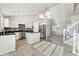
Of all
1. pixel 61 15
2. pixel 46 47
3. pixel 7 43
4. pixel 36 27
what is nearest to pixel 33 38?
pixel 36 27

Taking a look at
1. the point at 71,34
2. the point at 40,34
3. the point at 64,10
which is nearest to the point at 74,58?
the point at 71,34

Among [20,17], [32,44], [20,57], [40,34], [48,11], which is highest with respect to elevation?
[48,11]

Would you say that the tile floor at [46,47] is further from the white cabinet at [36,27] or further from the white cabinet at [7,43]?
the white cabinet at [36,27]

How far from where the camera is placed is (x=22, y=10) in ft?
7.58

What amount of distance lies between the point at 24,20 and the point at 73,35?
1423 millimetres

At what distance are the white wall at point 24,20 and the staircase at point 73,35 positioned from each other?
95 centimetres

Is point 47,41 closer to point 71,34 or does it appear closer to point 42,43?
point 42,43

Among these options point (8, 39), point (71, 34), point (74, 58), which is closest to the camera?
point (74, 58)

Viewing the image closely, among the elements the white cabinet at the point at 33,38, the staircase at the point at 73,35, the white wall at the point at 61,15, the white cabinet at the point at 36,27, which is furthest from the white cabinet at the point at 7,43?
the staircase at the point at 73,35

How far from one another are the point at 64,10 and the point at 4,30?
1878mm

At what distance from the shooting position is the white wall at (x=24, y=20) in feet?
7.73

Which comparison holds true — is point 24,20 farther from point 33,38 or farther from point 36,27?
point 33,38

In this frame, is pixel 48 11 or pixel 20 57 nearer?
pixel 20 57

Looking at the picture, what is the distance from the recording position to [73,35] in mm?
2250
